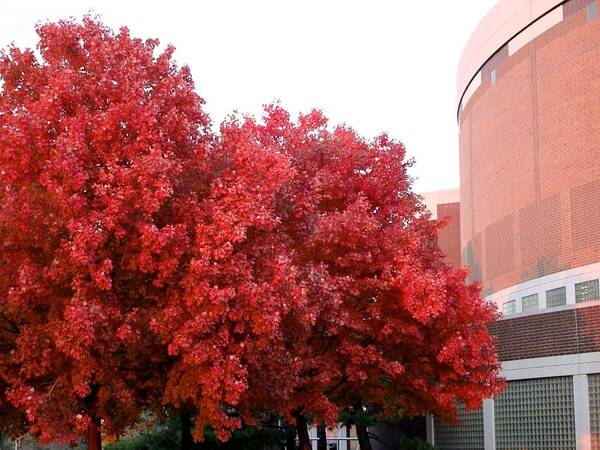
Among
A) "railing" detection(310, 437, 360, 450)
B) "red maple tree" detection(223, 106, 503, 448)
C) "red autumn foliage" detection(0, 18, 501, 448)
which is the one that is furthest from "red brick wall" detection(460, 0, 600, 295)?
"railing" detection(310, 437, 360, 450)

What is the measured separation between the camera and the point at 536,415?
31.4 metres

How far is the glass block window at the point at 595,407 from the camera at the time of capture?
94.2 feet

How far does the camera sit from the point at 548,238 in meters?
38.6

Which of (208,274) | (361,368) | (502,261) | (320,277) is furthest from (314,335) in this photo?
(502,261)

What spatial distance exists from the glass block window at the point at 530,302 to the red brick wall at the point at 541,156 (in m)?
0.97

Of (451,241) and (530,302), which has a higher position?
(451,241)

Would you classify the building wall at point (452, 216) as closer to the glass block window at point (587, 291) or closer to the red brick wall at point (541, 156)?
the red brick wall at point (541, 156)

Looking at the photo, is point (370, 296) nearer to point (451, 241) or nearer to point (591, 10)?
point (591, 10)

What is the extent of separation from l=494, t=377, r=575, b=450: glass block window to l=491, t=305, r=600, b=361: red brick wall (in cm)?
96

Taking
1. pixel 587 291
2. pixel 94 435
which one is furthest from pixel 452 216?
pixel 94 435

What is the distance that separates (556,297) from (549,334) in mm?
7111

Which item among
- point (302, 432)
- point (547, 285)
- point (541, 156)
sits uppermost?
point (541, 156)

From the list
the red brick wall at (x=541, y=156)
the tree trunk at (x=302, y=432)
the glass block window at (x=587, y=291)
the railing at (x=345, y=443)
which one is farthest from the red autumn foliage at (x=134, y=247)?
the railing at (x=345, y=443)

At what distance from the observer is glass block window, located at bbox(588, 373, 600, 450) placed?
28.7 meters
